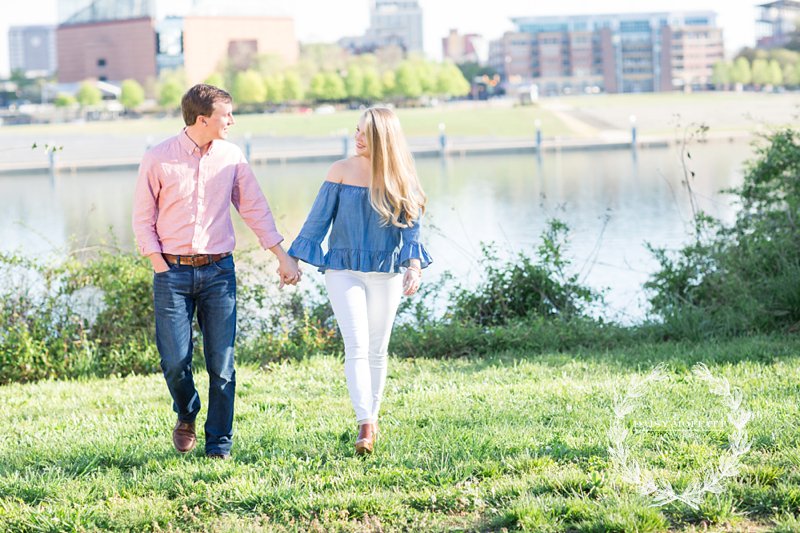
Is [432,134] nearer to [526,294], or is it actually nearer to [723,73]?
[526,294]

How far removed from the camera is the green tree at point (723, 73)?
131 m

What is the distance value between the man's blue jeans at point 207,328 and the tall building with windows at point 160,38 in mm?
117231

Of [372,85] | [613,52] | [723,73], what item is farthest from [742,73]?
[372,85]

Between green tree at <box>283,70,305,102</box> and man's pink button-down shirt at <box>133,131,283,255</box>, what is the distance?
8968 cm

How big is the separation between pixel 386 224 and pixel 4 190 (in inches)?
1211

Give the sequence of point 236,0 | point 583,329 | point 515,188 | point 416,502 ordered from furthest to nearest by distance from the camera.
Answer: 1. point 236,0
2. point 515,188
3. point 583,329
4. point 416,502

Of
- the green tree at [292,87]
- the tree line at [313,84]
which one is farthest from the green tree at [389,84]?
the green tree at [292,87]

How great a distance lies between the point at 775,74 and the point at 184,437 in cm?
12477

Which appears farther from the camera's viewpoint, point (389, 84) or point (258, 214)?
point (389, 84)

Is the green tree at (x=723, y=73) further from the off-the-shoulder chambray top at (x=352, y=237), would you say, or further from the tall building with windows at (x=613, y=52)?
the off-the-shoulder chambray top at (x=352, y=237)

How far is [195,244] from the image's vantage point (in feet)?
14.7

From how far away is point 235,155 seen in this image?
468cm

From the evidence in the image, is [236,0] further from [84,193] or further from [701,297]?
[701,297]

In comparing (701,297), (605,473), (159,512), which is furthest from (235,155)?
(701,297)
